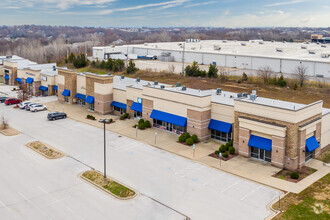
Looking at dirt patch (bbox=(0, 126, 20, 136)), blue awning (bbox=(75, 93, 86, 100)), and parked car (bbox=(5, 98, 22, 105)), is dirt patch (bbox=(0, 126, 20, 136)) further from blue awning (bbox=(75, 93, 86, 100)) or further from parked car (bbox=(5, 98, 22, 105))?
parked car (bbox=(5, 98, 22, 105))

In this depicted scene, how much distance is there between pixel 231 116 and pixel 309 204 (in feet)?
51.5

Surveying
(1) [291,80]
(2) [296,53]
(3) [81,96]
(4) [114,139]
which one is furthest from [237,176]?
(2) [296,53]

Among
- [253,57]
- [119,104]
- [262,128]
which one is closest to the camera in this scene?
[262,128]

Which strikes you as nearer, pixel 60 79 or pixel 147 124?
pixel 147 124

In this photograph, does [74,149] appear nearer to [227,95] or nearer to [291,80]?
[227,95]

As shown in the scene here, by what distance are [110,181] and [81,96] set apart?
32587mm

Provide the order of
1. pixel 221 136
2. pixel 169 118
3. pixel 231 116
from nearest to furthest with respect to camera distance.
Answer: pixel 231 116
pixel 221 136
pixel 169 118

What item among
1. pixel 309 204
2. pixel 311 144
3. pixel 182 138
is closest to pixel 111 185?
pixel 182 138

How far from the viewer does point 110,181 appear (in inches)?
1216

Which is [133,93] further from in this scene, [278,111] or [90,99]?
[278,111]

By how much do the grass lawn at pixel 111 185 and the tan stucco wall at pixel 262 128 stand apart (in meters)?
14.5

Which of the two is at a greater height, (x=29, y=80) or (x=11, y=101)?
(x=29, y=80)

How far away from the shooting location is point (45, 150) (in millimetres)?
38812

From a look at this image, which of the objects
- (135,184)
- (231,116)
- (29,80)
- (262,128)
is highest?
(29,80)
